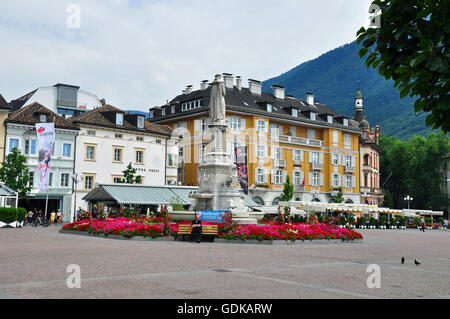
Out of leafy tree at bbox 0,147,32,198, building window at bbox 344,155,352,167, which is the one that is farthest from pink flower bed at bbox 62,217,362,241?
building window at bbox 344,155,352,167

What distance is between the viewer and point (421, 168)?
89.3 metres

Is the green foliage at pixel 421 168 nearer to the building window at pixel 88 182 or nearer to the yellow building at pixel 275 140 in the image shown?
the yellow building at pixel 275 140

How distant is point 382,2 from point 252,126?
5587cm

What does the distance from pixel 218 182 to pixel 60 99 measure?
157 ft

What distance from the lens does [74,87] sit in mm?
72125

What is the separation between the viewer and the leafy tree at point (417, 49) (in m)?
6.50

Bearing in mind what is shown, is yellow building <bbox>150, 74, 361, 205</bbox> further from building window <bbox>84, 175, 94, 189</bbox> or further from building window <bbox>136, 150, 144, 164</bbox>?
building window <bbox>84, 175, 94, 189</bbox>

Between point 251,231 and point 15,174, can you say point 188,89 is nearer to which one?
point 15,174

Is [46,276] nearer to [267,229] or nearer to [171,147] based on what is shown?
[267,229]

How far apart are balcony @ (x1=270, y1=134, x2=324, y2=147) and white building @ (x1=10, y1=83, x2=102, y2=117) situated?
84.1 feet

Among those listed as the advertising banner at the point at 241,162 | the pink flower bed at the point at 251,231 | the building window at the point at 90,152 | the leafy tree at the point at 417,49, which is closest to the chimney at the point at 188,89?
the building window at the point at 90,152

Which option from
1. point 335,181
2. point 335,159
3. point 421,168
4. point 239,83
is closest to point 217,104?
point 239,83

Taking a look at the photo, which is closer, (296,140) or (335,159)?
(296,140)

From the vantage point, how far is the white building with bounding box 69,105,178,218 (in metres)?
54.2
